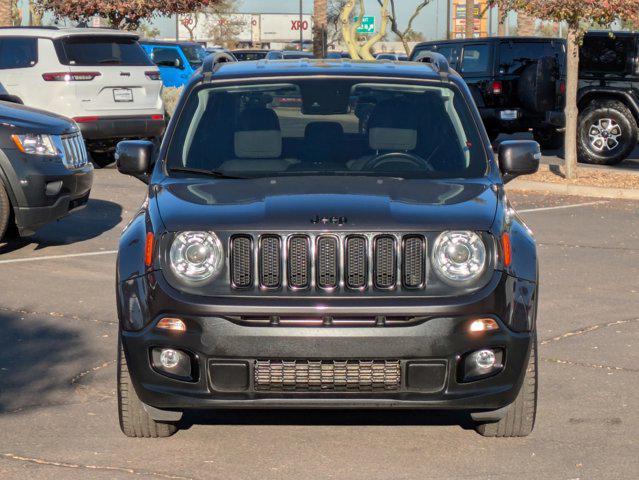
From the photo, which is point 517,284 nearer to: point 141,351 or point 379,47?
point 141,351

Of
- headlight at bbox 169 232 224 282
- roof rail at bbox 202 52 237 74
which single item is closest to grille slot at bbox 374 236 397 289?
headlight at bbox 169 232 224 282

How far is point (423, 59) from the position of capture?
7773 mm

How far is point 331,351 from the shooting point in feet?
17.2

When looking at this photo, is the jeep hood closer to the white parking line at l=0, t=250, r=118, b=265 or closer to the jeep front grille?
the jeep front grille

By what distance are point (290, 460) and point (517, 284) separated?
124cm

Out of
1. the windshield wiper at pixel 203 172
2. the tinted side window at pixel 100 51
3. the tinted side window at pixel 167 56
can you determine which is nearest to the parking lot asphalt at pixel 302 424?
the windshield wiper at pixel 203 172

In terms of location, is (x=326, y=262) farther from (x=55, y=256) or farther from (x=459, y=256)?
(x=55, y=256)

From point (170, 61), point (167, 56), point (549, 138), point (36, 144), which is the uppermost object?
point (36, 144)

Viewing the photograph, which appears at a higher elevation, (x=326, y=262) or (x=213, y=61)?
(x=213, y=61)

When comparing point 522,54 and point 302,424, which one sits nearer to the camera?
point 302,424

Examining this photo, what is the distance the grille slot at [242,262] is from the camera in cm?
534

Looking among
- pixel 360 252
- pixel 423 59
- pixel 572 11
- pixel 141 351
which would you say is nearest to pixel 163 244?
pixel 141 351

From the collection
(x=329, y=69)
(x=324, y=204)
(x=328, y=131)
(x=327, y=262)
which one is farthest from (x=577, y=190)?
(x=327, y=262)

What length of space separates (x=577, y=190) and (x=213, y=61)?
1018cm
